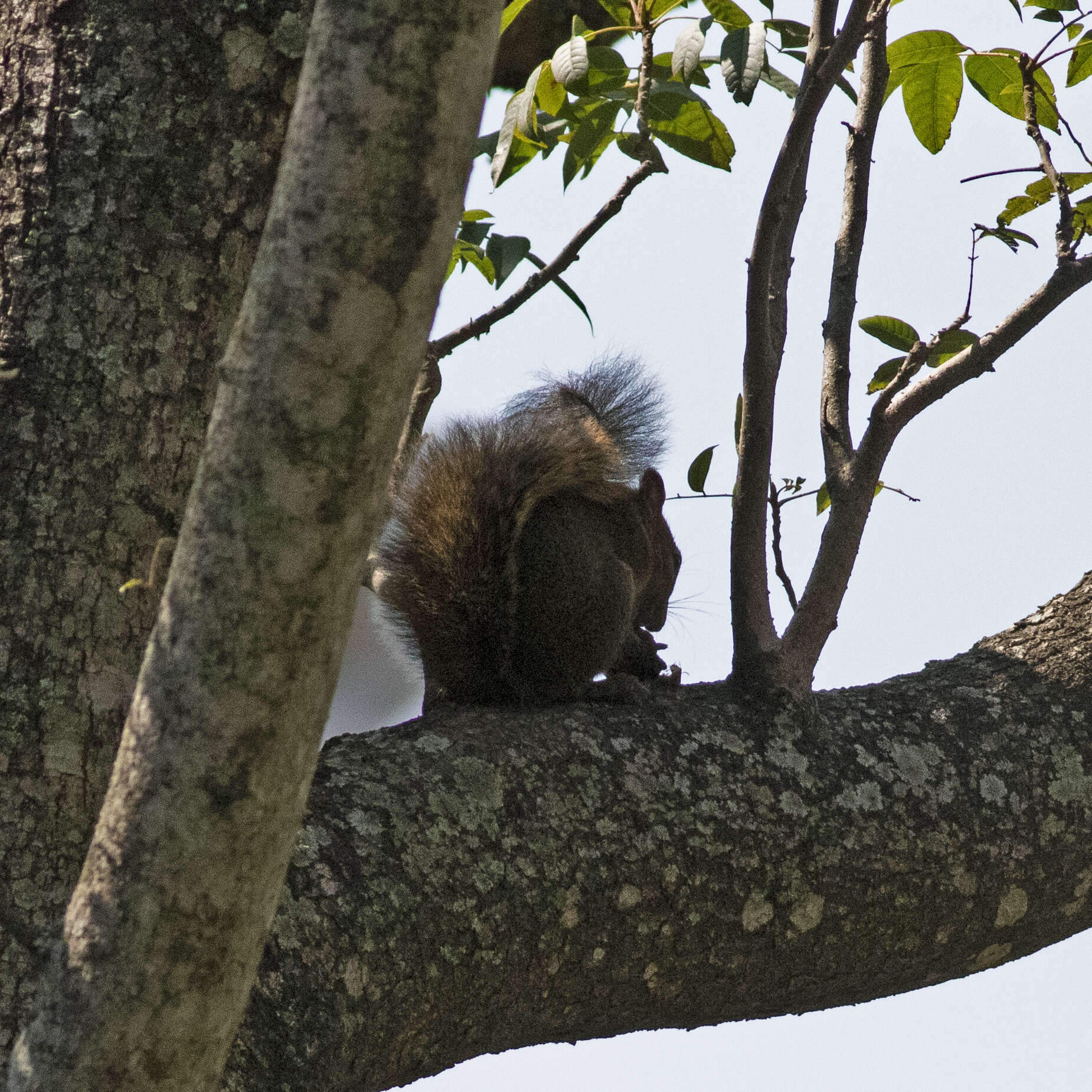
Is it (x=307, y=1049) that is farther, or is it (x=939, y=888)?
(x=939, y=888)

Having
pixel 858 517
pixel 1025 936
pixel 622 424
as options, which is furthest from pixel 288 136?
pixel 622 424

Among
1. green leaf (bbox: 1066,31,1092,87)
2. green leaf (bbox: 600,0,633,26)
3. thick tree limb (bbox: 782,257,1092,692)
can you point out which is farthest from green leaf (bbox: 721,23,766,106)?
green leaf (bbox: 1066,31,1092,87)

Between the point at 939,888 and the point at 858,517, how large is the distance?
23.2 inches

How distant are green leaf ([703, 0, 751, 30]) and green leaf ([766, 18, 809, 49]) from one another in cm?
27

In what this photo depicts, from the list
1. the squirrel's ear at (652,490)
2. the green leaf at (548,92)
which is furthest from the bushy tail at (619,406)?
the green leaf at (548,92)

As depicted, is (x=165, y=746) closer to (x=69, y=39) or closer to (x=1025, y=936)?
(x=69, y=39)

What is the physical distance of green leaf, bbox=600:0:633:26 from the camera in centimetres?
176

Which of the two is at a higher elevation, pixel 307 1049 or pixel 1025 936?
pixel 1025 936

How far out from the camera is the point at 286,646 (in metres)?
0.76

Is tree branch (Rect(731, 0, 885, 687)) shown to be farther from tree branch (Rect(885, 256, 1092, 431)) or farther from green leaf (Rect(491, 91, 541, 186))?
green leaf (Rect(491, 91, 541, 186))

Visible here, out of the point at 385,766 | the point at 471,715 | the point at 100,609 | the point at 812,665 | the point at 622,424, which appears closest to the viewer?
the point at 100,609

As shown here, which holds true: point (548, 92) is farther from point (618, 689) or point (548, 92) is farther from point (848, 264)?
point (618, 689)

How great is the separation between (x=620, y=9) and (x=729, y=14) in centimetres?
17

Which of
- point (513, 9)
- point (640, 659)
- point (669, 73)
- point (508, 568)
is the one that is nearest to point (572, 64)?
point (513, 9)
